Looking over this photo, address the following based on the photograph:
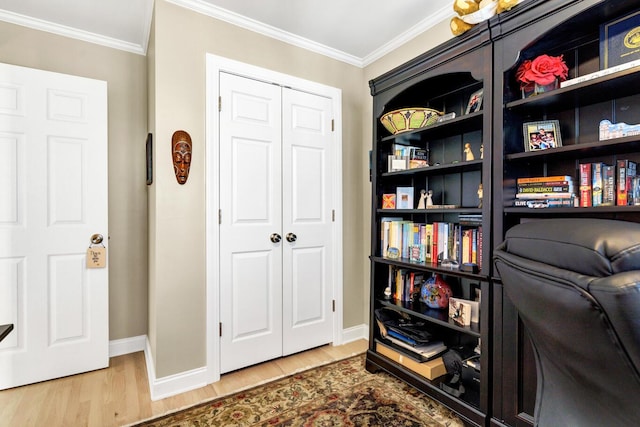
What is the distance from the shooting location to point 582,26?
1.39 m

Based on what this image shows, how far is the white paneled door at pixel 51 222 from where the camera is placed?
2072mm

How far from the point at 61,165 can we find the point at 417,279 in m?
2.60

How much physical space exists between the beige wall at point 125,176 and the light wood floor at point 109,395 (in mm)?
406

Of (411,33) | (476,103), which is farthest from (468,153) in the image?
(411,33)

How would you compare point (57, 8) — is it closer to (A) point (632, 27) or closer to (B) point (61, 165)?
(B) point (61, 165)

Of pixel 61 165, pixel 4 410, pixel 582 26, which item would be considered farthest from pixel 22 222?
pixel 582 26

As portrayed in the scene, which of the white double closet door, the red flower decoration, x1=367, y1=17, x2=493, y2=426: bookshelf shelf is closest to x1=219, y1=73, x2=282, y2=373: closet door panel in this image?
the white double closet door

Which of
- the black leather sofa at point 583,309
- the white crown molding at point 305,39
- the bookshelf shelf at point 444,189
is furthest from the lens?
the white crown molding at point 305,39

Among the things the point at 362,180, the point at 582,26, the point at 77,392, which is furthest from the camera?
the point at 362,180

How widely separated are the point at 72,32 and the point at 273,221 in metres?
2.04

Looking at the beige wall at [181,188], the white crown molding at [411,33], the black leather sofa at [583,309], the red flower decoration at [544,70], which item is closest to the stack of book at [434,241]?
the red flower decoration at [544,70]

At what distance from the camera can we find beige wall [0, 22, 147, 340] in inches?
97.7

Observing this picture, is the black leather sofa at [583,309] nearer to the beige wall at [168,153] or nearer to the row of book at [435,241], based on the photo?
the row of book at [435,241]

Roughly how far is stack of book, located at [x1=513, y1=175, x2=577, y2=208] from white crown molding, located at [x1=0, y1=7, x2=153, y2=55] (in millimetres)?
2468
